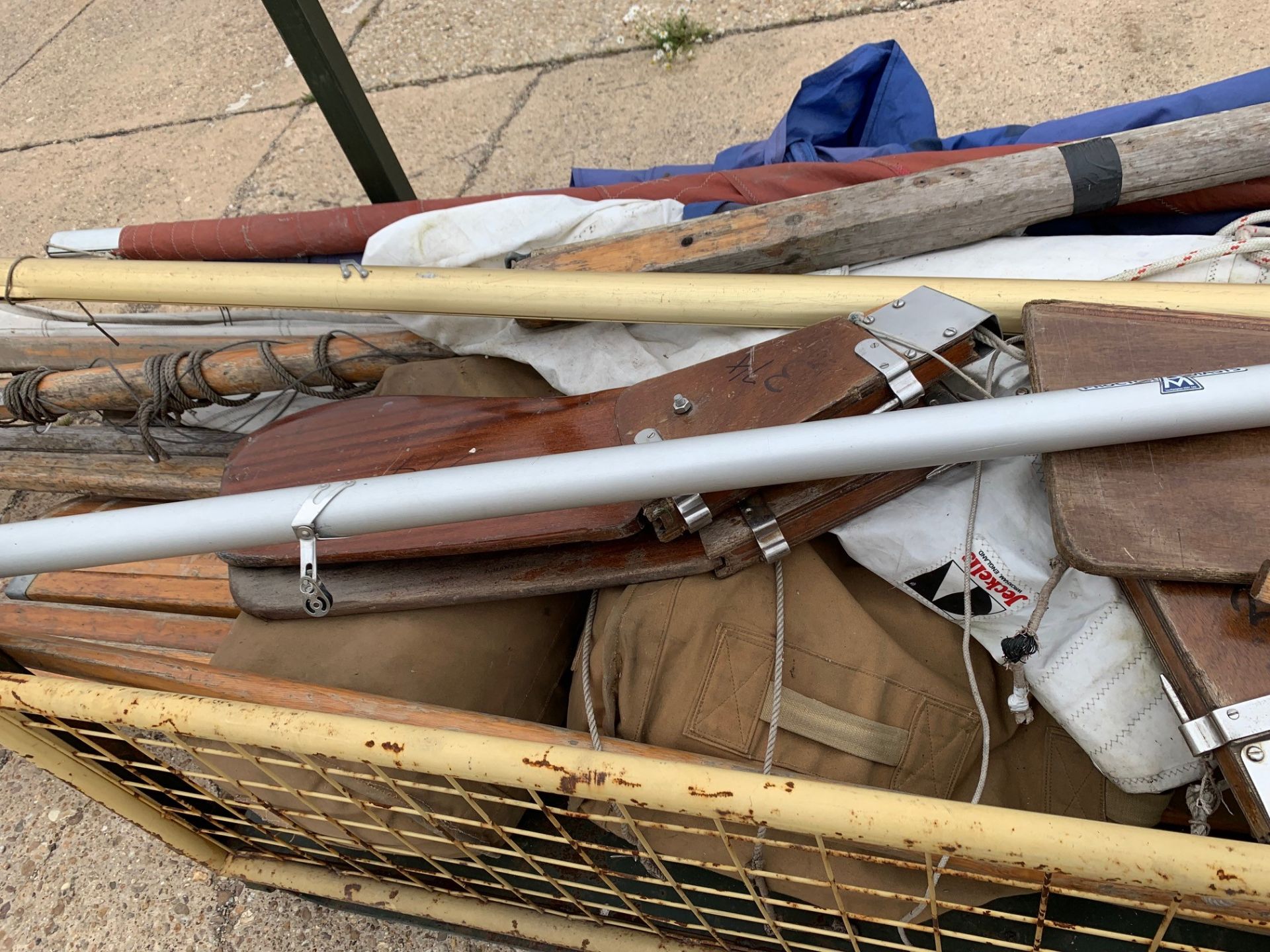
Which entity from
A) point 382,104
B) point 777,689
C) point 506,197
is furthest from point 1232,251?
point 382,104

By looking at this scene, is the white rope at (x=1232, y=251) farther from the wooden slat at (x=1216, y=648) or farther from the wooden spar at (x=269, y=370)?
the wooden spar at (x=269, y=370)

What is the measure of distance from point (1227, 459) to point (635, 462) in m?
0.60

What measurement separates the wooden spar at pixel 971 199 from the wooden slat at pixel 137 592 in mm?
884

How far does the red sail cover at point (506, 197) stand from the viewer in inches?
51.9

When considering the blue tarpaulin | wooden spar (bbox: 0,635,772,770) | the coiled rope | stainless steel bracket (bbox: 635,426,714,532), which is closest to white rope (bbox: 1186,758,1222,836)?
wooden spar (bbox: 0,635,772,770)

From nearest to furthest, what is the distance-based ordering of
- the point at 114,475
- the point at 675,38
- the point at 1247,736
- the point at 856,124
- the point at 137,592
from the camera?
the point at 1247,736 < the point at 137,592 < the point at 114,475 < the point at 856,124 < the point at 675,38

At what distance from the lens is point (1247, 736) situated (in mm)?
693

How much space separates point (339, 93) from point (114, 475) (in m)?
0.95

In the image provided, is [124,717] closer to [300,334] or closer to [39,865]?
[300,334]

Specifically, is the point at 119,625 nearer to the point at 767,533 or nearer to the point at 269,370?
the point at 269,370

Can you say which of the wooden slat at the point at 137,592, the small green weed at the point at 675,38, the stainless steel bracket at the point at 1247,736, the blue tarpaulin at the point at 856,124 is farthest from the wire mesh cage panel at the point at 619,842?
the small green weed at the point at 675,38

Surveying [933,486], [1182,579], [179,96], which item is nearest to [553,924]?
[933,486]

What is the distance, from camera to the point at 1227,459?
80 centimetres

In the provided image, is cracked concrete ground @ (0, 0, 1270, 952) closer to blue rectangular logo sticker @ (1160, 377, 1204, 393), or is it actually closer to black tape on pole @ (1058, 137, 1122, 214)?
black tape on pole @ (1058, 137, 1122, 214)
